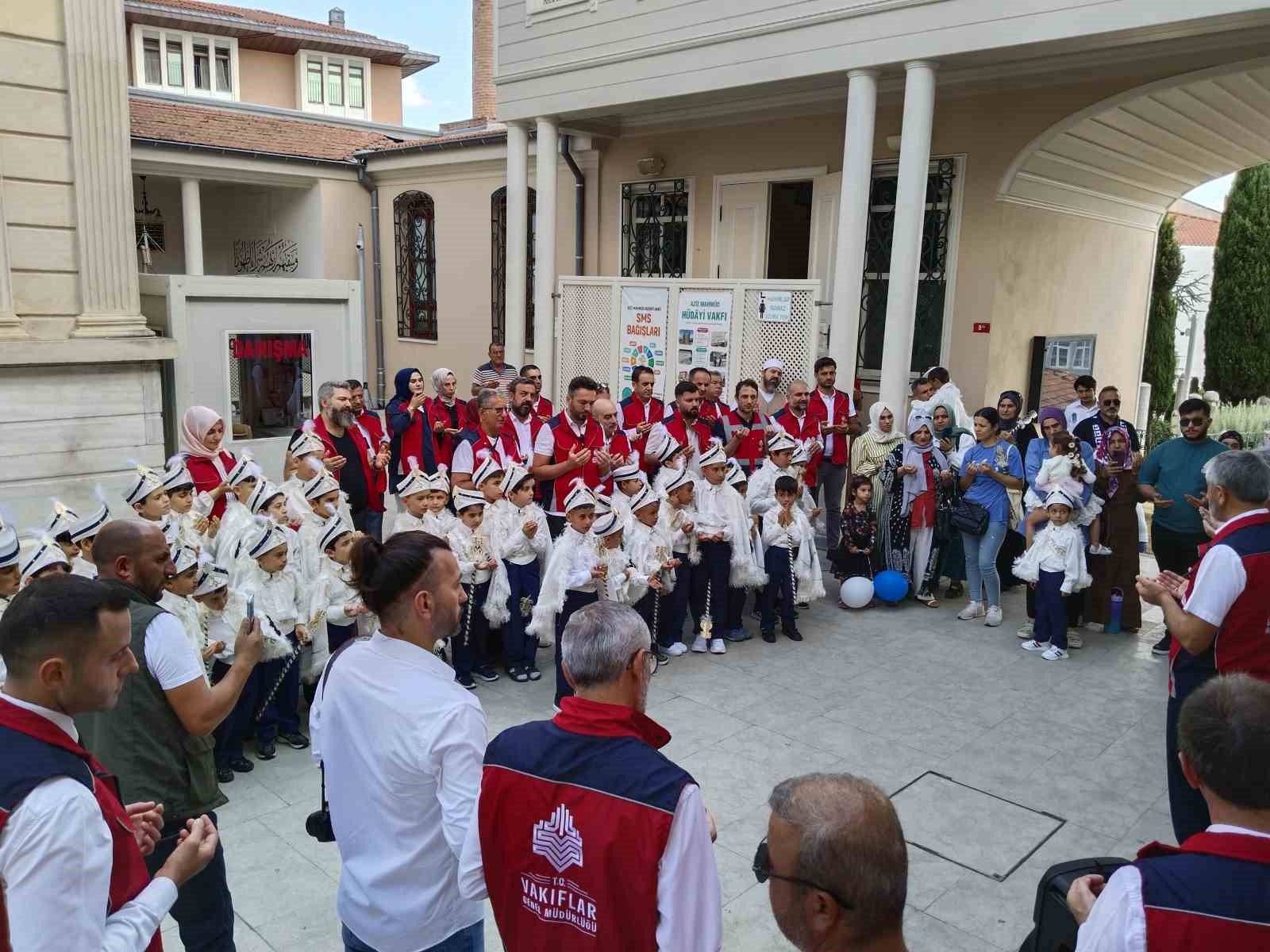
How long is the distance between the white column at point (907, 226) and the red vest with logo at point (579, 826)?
26.6 feet

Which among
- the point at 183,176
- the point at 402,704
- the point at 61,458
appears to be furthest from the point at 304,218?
the point at 402,704

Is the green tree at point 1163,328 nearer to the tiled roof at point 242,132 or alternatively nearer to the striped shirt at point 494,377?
the striped shirt at point 494,377

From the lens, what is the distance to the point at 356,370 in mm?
11211

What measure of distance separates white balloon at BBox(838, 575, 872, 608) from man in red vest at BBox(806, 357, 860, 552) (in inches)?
35.3

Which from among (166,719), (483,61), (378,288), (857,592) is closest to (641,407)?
(857,592)

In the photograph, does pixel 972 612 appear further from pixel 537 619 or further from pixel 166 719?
pixel 166 719

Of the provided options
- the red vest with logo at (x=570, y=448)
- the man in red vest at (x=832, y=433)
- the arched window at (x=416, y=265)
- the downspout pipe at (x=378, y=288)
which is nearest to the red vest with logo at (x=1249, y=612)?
the red vest with logo at (x=570, y=448)

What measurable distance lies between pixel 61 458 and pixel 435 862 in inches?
307

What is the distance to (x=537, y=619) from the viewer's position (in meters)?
6.50

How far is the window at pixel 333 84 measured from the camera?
3100cm

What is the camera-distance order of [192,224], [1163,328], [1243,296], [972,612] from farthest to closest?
[1243,296] → [1163,328] → [192,224] → [972,612]

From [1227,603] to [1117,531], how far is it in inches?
180

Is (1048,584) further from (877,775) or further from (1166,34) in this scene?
(1166,34)

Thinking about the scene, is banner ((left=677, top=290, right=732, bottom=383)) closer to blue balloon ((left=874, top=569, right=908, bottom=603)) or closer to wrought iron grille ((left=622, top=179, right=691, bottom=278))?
wrought iron grille ((left=622, top=179, right=691, bottom=278))
